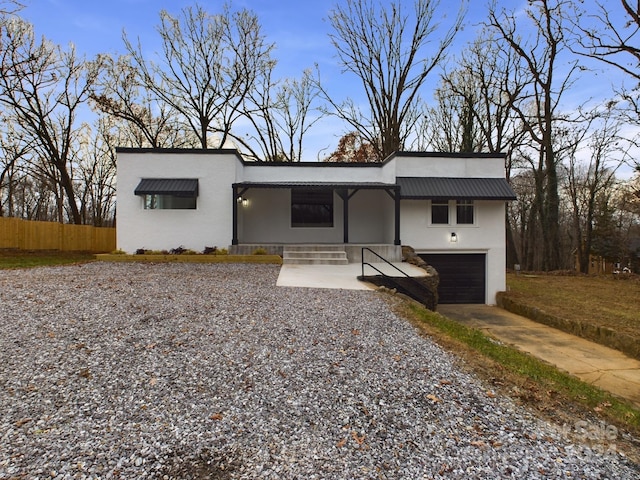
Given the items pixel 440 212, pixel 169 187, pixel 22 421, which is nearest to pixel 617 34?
pixel 440 212

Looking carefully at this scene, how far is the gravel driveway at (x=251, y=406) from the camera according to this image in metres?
2.50

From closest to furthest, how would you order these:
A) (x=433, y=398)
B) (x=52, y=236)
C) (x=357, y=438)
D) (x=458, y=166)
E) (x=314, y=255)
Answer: (x=357, y=438)
(x=433, y=398)
(x=314, y=255)
(x=458, y=166)
(x=52, y=236)

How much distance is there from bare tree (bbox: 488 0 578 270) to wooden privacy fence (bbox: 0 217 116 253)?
26.6 m

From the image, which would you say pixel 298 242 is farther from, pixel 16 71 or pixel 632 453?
pixel 16 71

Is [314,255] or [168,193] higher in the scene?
[168,193]

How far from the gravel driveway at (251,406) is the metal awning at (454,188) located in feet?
29.1

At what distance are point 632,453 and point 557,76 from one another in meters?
24.2

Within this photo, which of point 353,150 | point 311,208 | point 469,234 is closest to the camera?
point 469,234

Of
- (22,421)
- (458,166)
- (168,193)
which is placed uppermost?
(458,166)

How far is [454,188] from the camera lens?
1382 centimetres

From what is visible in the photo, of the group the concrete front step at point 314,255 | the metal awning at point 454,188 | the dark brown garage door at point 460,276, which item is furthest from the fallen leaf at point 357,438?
the dark brown garage door at point 460,276

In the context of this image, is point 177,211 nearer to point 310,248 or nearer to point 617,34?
point 310,248

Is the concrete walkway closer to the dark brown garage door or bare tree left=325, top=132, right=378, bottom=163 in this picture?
the dark brown garage door

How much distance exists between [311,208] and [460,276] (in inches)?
261
